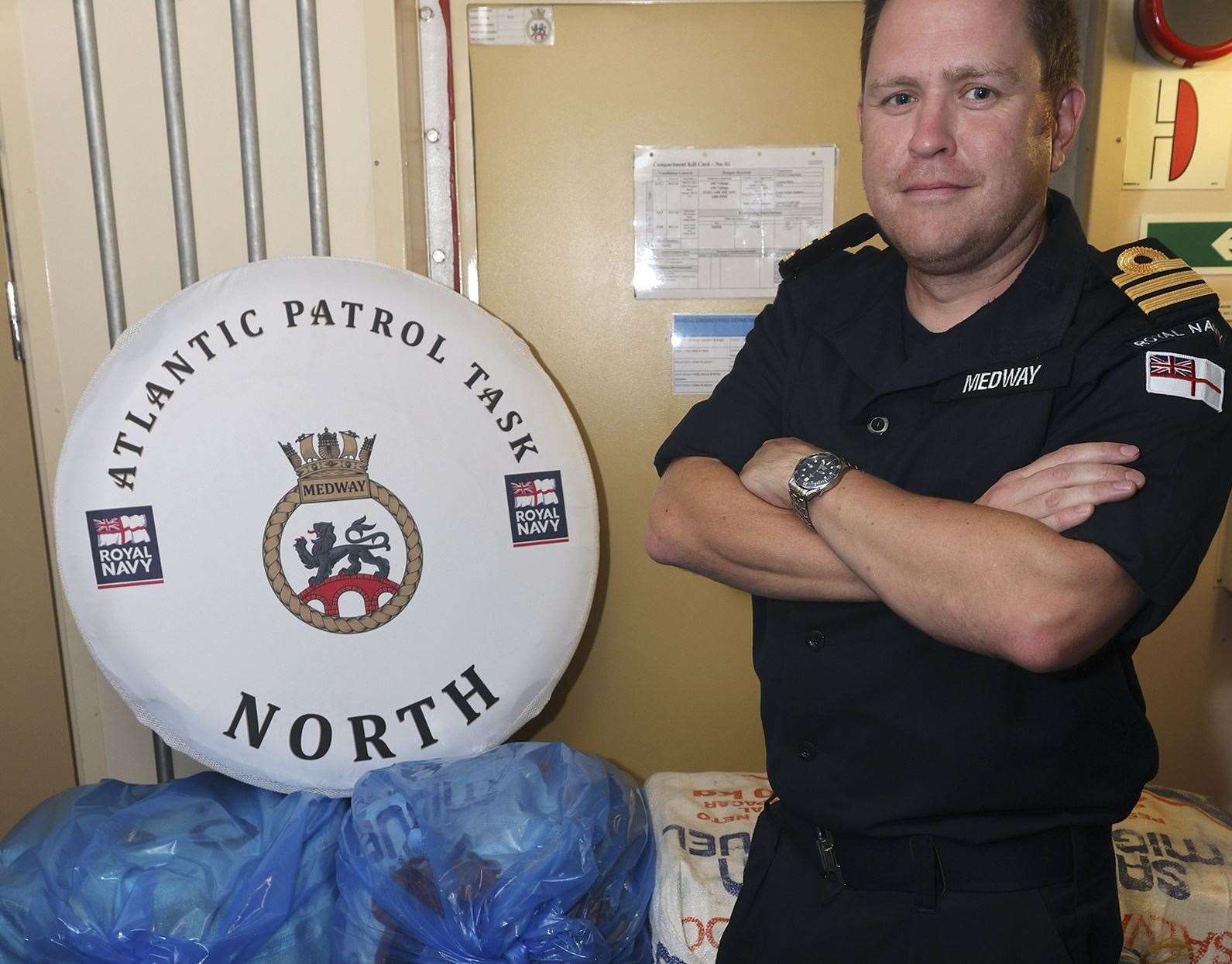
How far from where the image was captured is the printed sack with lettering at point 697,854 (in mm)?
1509

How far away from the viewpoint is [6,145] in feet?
6.06

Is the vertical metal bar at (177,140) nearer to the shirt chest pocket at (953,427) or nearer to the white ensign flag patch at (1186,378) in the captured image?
the shirt chest pocket at (953,427)

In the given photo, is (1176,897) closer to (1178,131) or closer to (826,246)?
(826,246)

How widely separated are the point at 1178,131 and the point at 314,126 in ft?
5.35

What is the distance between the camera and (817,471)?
1.03 meters

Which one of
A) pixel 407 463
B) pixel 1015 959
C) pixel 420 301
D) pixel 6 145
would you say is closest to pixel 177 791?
pixel 407 463

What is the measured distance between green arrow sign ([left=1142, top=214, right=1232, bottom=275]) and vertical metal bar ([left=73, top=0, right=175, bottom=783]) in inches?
77.8

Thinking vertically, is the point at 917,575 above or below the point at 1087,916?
above

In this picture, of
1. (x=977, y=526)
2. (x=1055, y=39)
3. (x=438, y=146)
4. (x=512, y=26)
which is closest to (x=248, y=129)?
(x=438, y=146)

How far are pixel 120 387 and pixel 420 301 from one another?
0.51m

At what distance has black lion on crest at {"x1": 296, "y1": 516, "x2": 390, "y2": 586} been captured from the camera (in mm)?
1673

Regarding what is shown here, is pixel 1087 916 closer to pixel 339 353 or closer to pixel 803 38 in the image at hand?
pixel 339 353

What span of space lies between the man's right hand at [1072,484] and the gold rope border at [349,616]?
1054 mm

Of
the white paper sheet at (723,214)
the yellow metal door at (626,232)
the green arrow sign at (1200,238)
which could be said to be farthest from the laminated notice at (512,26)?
the green arrow sign at (1200,238)
